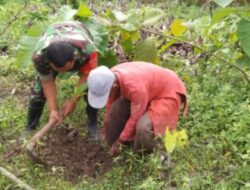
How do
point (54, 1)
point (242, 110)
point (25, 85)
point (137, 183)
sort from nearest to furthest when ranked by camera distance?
point (137, 183) < point (242, 110) < point (25, 85) < point (54, 1)

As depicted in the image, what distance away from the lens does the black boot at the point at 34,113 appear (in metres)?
4.33

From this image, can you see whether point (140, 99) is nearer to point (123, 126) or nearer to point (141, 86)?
point (141, 86)

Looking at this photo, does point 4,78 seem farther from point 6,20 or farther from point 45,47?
point 45,47

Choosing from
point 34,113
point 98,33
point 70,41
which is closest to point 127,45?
point 98,33

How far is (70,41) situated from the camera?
12.4 feet

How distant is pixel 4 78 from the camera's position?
17.6 feet

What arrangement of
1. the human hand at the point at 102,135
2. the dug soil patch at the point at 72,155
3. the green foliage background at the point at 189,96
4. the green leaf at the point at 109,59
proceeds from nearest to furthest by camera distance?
the green foliage background at the point at 189,96 < the dug soil patch at the point at 72,155 < the human hand at the point at 102,135 < the green leaf at the point at 109,59

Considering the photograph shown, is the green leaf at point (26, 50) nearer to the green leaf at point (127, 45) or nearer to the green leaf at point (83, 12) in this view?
the green leaf at point (83, 12)

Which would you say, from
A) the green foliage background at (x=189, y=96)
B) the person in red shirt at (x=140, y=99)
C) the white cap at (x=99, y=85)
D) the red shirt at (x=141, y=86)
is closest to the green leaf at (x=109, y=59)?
the green foliage background at (x=189, y=96)

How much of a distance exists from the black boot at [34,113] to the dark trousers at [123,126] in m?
0.63

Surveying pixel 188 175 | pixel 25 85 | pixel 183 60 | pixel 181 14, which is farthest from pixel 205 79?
pixel 181 14

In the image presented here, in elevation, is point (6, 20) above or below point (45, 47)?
below

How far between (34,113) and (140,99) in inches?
43.4

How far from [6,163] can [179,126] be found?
4.60 feet
